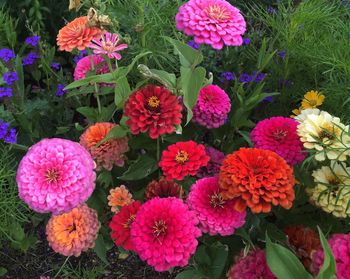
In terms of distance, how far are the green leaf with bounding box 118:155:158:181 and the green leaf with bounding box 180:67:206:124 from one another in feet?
0.65

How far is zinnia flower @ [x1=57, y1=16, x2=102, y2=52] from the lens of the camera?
41.5 inches

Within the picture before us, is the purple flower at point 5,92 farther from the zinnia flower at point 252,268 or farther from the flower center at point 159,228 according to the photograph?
the zinnia flower at point 252,268

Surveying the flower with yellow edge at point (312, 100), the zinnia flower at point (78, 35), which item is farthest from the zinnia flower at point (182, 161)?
the flower with yellow edge at point (312, 100)

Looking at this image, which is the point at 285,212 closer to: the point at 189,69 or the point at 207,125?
the point at 207,125

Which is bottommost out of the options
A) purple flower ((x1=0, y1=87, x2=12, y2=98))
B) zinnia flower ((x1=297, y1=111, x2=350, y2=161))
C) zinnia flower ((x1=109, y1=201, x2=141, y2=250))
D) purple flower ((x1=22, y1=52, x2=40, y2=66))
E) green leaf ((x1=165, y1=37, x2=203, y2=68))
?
purple flower ((x1=22, y1=52, x2=40, y2=66))

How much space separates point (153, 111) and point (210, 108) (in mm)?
177

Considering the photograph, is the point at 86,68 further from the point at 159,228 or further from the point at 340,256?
the point at 340,256

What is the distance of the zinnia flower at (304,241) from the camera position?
944 millimetres

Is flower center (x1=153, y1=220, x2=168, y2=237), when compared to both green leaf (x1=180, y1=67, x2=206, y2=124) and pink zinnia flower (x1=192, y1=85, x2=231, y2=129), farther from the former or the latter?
pink zinnia flower (x1=192, y1=85, x2=231, y2=129)

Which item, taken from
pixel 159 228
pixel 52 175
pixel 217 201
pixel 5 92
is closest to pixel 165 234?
pixel 159 228

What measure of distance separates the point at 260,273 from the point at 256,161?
0.67 feet

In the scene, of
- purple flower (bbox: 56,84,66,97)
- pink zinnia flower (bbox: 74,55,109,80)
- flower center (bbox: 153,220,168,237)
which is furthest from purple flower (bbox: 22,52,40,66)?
flower center (bbox: 153,220,168,237)

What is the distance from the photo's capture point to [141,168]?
110cm

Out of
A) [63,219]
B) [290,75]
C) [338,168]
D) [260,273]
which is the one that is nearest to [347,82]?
[290,75]
